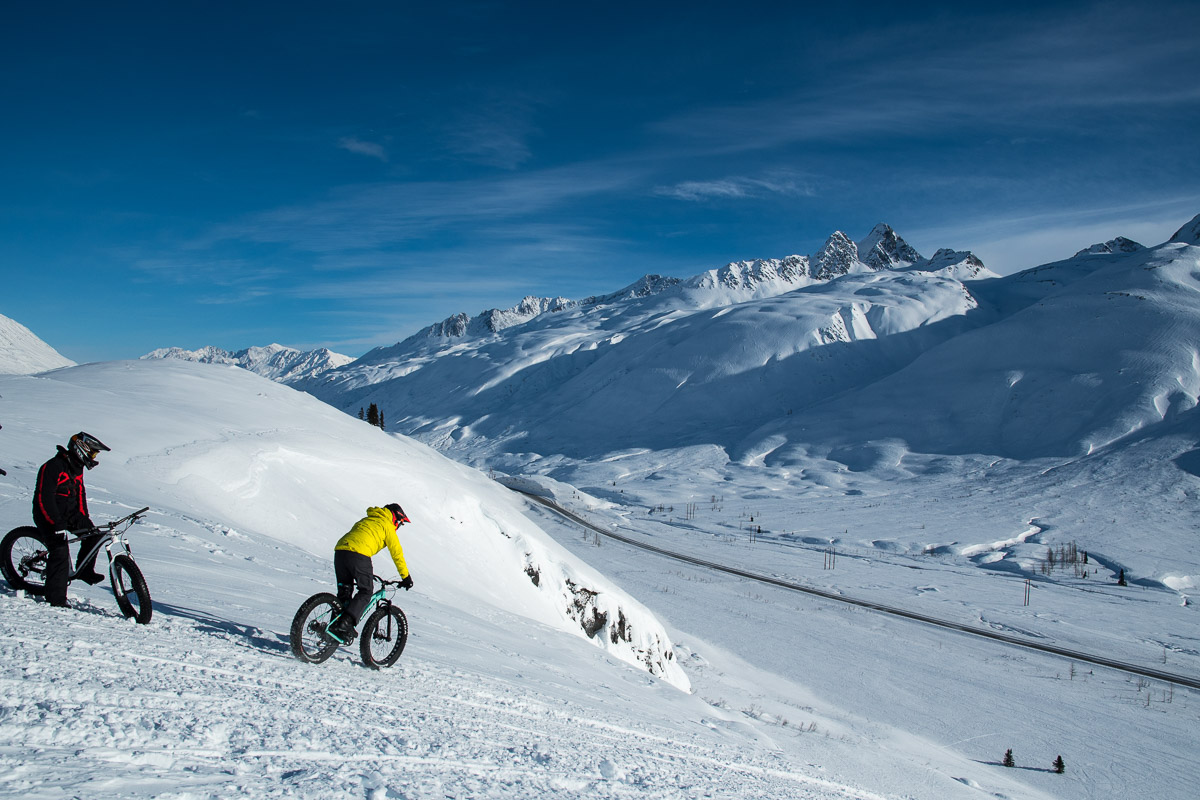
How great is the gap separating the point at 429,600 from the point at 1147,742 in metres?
16.2

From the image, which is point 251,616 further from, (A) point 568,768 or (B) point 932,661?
(B) point 932,661

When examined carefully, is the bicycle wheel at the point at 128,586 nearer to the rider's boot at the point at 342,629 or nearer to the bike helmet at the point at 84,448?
the bike helmet at the point at 84,448

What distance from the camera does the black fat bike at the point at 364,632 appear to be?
7309 mm

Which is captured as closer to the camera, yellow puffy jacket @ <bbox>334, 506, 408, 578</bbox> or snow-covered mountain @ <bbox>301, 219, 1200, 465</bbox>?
yellow puffy jacket @ <bbox>334, 506, 408, 578</bbox>

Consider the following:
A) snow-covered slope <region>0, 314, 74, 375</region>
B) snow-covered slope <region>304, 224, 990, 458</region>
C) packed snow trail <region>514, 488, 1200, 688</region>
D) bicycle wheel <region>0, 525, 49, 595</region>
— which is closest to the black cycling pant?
bicycle wheel <region>0, 525, 49, 595</region>

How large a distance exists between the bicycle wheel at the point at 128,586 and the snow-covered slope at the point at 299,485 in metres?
5.65

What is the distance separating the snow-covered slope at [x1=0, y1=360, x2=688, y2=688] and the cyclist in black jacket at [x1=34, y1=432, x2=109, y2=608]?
5.43 metres

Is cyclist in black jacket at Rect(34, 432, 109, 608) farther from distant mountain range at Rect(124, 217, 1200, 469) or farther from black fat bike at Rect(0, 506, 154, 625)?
distant mountain range at Rect(124, 217, 1200, 469)

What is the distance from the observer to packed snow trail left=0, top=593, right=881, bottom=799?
15.0 feet

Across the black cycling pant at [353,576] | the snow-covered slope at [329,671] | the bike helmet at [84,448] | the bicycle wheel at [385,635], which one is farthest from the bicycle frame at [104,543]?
the bicycle wheel at [385,635]

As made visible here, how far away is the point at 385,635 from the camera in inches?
315

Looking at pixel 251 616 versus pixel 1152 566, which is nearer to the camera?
pixel 251 616

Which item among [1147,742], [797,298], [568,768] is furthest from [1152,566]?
[797,298]

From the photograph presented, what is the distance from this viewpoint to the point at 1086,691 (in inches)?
754
